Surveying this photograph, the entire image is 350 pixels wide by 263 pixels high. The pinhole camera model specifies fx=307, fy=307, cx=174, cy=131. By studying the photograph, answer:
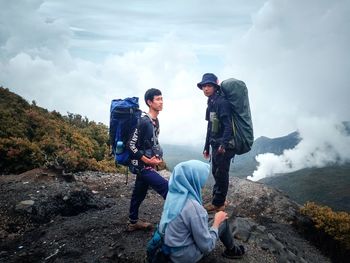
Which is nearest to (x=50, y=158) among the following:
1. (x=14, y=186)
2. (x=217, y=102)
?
(x=14, y=186)

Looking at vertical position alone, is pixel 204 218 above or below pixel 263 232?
above

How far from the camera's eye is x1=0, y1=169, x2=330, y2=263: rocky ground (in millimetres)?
5914

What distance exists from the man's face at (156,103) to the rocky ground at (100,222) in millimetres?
2623

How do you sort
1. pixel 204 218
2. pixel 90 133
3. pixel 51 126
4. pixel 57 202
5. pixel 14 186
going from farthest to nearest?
1. pixel 90 133
2. pixel 51 126
3. pixel 14 186
4. pixel 57 202
5. pixel 204 218

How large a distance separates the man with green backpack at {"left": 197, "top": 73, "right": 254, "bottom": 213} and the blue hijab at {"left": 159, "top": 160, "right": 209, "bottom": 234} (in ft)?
9.72

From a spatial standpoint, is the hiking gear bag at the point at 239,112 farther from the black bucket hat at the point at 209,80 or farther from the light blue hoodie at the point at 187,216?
the light blue hoodie at the point at 187,216

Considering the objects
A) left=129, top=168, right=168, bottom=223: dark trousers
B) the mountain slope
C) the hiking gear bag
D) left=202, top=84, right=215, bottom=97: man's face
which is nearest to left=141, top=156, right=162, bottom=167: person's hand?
left=129, top=168, right=168, bottom=223: dark trousers

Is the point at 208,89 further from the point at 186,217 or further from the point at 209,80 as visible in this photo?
the point at 186,217

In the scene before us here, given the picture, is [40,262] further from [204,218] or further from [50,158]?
[50,158]

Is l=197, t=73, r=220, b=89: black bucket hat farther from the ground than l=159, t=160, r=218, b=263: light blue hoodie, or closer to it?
farther from the ground

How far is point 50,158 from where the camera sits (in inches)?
517

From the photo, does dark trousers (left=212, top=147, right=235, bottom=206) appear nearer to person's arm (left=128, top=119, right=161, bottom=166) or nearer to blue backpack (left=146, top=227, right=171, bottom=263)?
person's arm (left=128, top=119, right=161, bottom=166)

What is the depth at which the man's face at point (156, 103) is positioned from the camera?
596cm

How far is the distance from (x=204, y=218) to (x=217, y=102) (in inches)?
139
